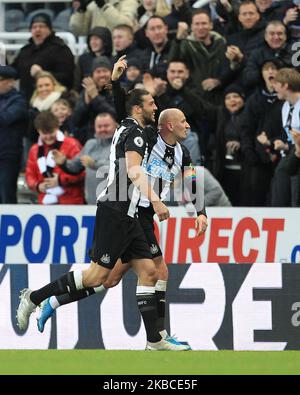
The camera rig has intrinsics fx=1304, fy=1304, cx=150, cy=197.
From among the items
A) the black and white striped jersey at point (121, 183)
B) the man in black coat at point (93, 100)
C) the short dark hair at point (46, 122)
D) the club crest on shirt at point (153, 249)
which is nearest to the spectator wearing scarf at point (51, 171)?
the short dark hair at point (46, 122)

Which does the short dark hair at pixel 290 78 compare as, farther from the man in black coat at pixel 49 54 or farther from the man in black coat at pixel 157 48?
the man in black coat at pixel 49 54

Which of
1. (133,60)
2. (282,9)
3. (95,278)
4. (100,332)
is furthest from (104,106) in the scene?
(95,278)

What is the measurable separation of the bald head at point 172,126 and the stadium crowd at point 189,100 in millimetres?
3379

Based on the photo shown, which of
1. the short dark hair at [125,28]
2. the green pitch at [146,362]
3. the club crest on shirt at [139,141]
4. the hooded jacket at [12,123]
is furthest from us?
the short dark hair at [125,28]

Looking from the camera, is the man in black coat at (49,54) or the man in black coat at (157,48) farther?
the man in black coat at (49,54)

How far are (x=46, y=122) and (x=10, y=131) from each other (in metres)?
0.72

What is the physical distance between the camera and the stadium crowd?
15.7 m

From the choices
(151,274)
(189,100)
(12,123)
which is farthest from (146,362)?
(12,123)

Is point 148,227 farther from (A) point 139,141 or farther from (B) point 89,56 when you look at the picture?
(B) point 89,56

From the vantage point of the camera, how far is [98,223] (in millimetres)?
11320

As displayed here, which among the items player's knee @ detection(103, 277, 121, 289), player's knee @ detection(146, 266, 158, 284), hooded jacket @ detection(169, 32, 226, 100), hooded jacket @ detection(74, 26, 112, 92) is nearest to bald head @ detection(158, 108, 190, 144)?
player's knee @ detection(146, 266, 158, 284)

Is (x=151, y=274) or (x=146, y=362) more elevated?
(x=151, y=274)

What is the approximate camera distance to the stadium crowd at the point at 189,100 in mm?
15688

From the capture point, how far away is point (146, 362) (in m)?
10.2
